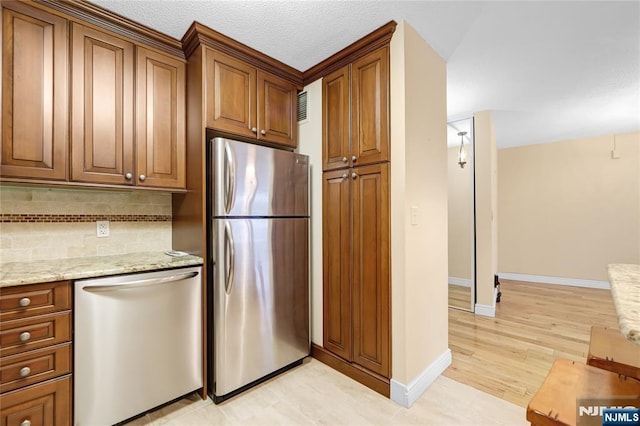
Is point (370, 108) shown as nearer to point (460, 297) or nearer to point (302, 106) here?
point (302, 106)

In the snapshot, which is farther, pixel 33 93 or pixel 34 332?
pixel 33 93

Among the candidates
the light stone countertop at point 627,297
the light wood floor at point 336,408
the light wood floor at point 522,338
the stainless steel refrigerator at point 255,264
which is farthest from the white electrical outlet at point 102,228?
the light wood floor at point 522,338

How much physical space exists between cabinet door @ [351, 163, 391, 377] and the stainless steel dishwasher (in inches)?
42.8

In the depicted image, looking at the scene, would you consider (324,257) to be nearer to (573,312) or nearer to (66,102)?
(66,102)

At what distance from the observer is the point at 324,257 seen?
2344mm

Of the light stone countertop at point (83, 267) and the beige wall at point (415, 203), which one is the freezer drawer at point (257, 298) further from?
the beige wall at point (415, 203)

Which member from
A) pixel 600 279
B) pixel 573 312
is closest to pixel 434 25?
pixel 573 312

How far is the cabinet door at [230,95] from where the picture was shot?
1.95 m

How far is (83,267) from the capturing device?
1582mm

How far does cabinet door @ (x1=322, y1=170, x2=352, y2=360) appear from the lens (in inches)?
85.0

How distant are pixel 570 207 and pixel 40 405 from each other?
665cm

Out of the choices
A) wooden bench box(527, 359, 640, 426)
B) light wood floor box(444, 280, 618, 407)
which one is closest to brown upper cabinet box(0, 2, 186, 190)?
wooden bench box(527, 359, 640, 426)

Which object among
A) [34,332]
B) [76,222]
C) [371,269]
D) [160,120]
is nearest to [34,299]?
[34,332]

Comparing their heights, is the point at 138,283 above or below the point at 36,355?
above
